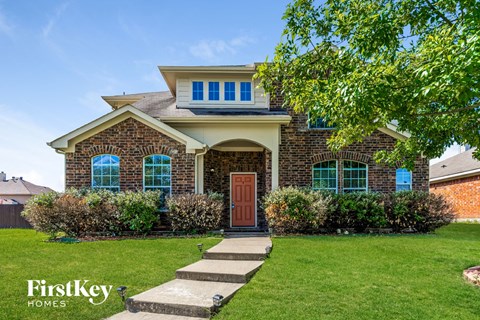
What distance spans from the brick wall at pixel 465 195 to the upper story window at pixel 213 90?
47.0ft

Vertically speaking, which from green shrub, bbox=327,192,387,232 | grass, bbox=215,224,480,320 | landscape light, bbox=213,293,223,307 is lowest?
grass, bbox=215,224,480,320

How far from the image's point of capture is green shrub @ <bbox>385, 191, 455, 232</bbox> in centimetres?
1262

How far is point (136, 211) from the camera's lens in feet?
38.6

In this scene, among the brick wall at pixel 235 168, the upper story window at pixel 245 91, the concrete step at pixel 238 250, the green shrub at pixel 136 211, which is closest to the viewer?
the concrete step at pixel 238 250

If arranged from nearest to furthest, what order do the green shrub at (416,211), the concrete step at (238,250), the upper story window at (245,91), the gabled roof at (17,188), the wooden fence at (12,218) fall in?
the concrete step at (238,250) → the green shrub at (416,211) → the upper story window at (245,91) → the wooden fence at (12,218) → the gabled roof at (17,188)

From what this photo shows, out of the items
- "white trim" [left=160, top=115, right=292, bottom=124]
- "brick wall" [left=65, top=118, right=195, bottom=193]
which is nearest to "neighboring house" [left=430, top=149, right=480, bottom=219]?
"white trim" [left=160, top=115, right=292, bottom=124]

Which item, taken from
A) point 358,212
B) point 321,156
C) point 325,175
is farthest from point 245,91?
point 358,212

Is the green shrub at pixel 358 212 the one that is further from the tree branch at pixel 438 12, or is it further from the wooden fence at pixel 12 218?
the wooden fence at pixel 12 218

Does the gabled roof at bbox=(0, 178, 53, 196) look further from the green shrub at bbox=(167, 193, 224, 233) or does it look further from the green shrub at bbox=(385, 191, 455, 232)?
the green shrub at bbox=(385, 191, 455, 232)

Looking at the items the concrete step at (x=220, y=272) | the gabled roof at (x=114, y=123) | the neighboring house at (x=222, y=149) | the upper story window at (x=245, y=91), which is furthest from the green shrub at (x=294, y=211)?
the upper story window at (x=245, y=91)

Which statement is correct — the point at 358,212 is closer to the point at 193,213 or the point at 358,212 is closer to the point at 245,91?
the point at 193,213

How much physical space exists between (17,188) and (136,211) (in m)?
29.9

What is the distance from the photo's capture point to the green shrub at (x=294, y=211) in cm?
1176

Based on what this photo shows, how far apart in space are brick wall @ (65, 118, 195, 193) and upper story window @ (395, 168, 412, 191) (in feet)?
25.9
